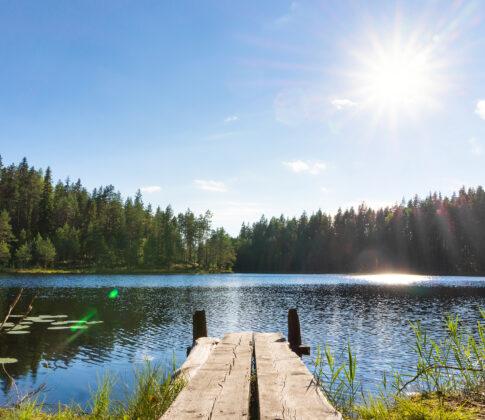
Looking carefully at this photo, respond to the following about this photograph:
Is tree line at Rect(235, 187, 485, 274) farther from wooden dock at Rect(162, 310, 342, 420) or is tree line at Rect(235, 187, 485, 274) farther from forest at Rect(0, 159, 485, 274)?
wooden dock at Rect(162, 310, 342, 420)

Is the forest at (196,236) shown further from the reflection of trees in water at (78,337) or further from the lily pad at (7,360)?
the lily pad at (7,360)

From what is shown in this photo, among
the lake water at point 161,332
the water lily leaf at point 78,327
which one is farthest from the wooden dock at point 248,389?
the water lily leaf at point 78,327

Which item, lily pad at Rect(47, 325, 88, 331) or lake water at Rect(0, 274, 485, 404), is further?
lily pad at Rect(47, 325, 88, 331)

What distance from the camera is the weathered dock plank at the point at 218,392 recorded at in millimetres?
4141

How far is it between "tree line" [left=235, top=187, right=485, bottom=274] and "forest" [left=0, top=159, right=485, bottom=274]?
1.20ft

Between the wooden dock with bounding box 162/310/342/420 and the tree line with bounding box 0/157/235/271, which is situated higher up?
the tree line with bounding box 0/157/235/271

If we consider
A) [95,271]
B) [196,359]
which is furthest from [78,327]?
[95,271]

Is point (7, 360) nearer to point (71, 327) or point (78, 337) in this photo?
point (78, 337)

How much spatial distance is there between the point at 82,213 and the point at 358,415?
14695cm

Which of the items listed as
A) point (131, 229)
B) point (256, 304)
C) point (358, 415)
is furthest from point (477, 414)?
point (131, 229)

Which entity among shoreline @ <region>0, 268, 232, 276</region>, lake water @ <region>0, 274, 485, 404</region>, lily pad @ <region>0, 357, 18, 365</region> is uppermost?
shoreline @ <region>0, 268, 232, 276</region>

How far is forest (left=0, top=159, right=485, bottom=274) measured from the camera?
126 m

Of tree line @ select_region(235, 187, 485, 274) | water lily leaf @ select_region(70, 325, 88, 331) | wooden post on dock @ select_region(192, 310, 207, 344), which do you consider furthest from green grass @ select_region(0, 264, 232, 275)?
wooden post on dock @ select_region(192, 310, 207, 344)

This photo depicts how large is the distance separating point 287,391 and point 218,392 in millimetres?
820
